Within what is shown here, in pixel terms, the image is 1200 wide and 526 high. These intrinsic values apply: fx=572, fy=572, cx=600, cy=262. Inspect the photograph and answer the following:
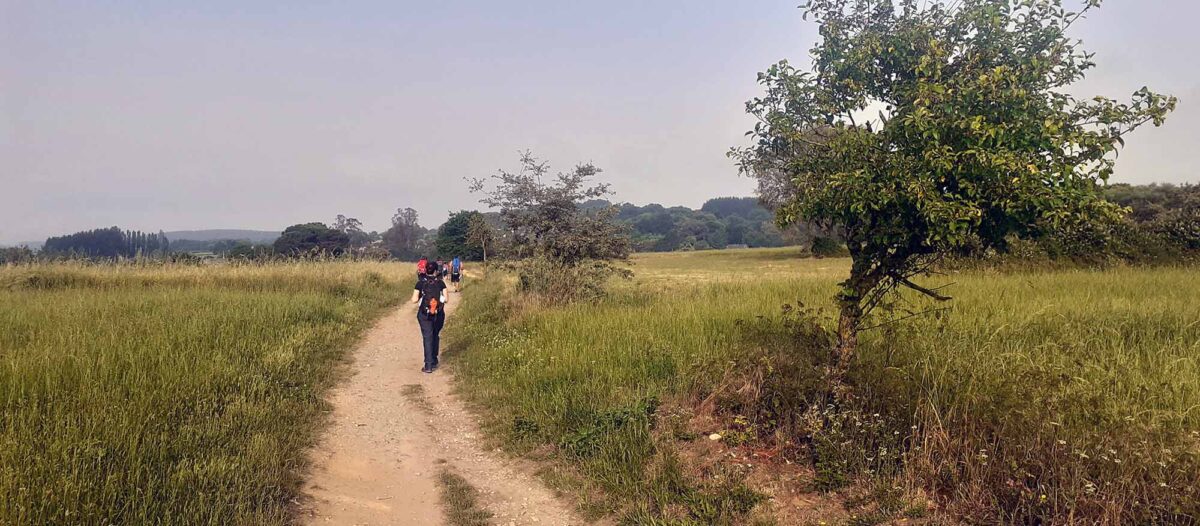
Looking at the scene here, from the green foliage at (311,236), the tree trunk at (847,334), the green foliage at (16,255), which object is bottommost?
the tree trunk at (847,334)

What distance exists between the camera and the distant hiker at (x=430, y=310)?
29.6 feet

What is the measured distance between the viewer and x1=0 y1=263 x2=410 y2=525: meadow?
3.44 m

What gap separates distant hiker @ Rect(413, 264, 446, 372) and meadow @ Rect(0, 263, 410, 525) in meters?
1.38

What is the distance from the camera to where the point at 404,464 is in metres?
5.18

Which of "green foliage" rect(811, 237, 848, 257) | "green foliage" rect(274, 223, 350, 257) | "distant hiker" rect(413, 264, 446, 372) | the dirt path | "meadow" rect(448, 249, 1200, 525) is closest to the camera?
"meadow" rect(448, 249, 1200, 525)

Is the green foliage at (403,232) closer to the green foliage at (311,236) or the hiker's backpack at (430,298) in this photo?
the green foliage at (311,236)

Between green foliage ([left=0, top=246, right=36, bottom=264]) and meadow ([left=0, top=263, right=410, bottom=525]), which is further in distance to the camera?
green foliage ([left=0, top=246, right=36, bottom=264])

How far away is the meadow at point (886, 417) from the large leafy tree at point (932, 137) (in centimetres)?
72

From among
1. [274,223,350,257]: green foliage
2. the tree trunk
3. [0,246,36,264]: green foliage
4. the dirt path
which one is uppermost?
[274,223,350,257]: green foliage

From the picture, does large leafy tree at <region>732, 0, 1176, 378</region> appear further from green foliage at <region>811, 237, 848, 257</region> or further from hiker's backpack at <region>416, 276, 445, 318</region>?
green foliage at <region>811, 237, 848, 257</region>

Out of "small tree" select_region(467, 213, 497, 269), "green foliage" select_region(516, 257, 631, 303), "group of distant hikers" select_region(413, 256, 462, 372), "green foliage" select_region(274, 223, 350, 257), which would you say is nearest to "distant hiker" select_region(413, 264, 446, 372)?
"group of distant hikers" select_region(413, 256, 462, 372)

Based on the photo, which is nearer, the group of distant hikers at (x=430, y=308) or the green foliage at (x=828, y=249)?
the group of distant hikers at (x=430, y=308)

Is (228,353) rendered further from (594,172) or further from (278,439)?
(594,172)

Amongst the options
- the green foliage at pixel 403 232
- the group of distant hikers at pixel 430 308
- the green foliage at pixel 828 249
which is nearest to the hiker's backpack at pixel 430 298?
the group of distant hikers at pixel 430 308
